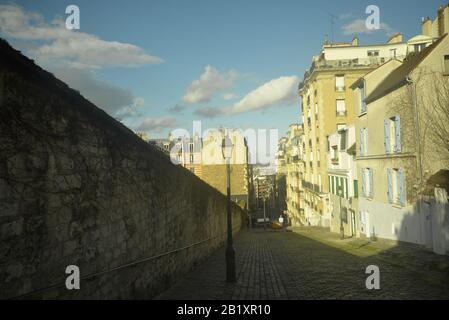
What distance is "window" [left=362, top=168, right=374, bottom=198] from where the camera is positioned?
23.8m

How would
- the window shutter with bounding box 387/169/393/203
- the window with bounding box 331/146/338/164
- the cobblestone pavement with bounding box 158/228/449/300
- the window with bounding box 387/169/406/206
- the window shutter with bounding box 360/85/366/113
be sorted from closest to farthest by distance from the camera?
the cobblestone pavement with bounding box 158/228/449/300 < the window with bounding box 387/169/406/206 < the window shutter with bounding box 387/169/393/203 < the window shutter with bounding box 360/85/366/113 < the window with bounding box 331/146/338/164

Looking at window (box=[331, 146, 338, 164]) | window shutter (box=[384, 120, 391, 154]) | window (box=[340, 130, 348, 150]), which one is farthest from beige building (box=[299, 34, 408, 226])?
window shutter (box=[384, 120, 391, 154])

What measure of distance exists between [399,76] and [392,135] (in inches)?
128

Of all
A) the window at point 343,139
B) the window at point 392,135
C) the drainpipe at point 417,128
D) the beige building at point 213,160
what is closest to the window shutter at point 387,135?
the window at point 392,135

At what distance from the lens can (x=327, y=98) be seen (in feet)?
137

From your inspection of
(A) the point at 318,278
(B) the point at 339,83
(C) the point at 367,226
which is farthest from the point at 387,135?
(B) the point at 339,83

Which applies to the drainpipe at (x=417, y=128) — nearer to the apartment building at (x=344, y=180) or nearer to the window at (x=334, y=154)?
the apartment building at (x=344, y=180)

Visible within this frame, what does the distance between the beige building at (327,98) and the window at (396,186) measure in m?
19.8

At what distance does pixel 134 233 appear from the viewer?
23.4ft

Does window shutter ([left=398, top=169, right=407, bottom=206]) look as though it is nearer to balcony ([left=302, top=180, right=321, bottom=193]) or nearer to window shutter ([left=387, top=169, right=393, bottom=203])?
window shutter ([left=387, top=169, right=393, bottom=203])

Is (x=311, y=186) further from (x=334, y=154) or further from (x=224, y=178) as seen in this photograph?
(x=224, y=178)

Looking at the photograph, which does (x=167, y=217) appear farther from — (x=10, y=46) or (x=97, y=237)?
(x=10, y=46)

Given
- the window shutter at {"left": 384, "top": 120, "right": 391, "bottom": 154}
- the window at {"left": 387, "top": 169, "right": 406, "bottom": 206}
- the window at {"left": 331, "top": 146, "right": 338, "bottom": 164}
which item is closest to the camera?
the window at {"left": 387, "top": 169, "right": 406, "bottom": 206}
